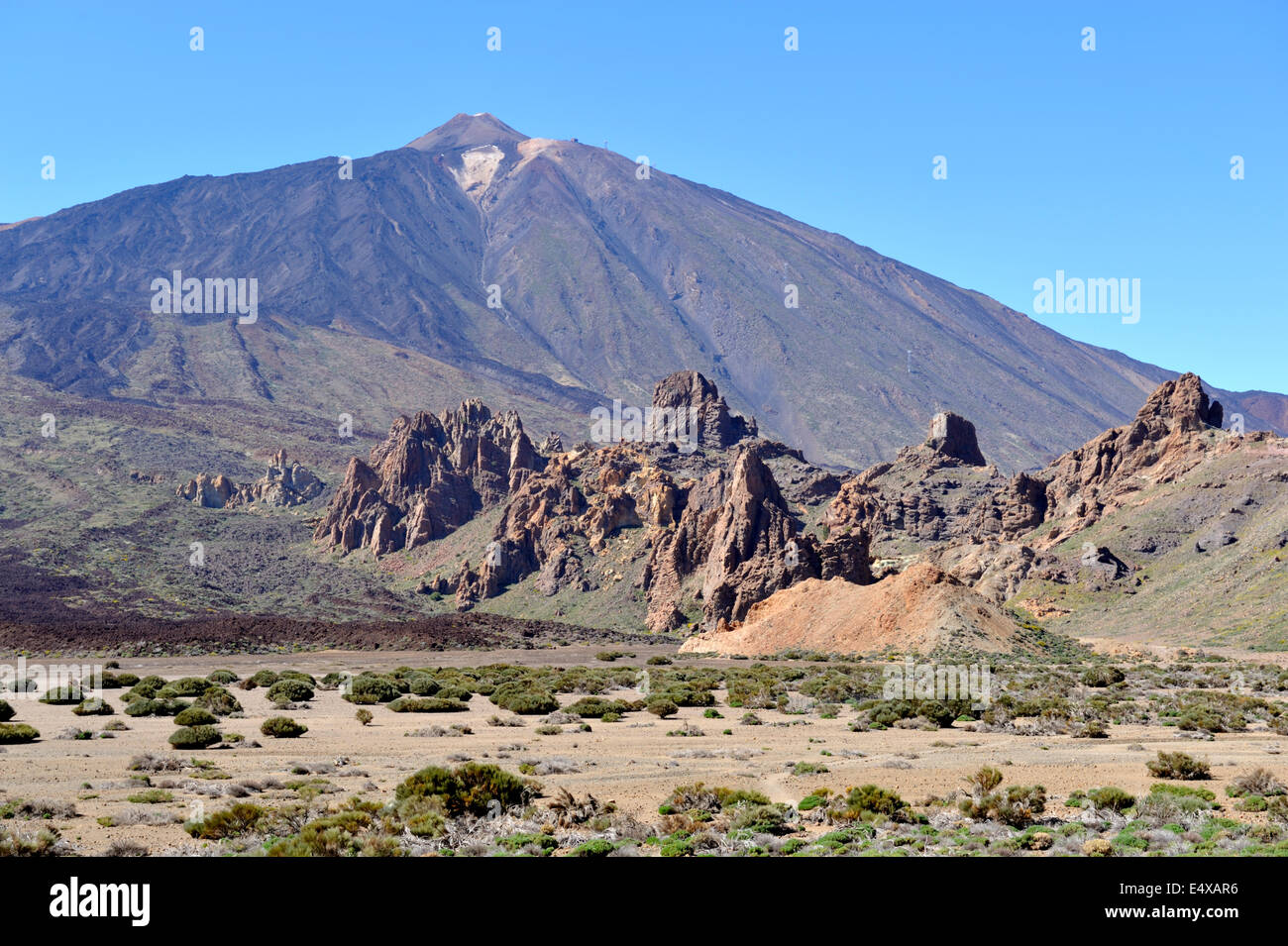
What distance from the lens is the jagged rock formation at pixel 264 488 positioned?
5935 inches

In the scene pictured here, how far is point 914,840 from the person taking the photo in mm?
14891

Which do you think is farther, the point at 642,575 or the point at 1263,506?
the point at 642,575

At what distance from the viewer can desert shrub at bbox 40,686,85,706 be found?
114ft

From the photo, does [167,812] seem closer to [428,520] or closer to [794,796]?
[794,796]

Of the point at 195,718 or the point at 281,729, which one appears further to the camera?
the point at 195,718

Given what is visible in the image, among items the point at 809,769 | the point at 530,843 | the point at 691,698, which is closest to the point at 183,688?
the point at 691,698

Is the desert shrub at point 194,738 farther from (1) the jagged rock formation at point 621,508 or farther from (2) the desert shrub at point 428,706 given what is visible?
(1) the jagged rock formation at point 621,508

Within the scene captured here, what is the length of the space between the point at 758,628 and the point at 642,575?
28.7 meters

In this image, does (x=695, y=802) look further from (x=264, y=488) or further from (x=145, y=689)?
(x=264, y=488)

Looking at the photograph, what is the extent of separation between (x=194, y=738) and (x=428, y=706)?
11.7 metres

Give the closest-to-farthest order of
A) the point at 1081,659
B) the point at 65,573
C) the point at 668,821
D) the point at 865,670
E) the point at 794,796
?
1. the point at 668,821
2. the point at 794,796
3. the point at 865,670
4. the point at 1081,659
5. the point at 65,573

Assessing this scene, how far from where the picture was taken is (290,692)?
38.1 metres
